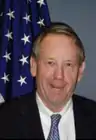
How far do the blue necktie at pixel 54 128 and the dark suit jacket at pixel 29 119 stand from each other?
0.04m

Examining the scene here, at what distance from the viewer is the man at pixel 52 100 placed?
1587 mm

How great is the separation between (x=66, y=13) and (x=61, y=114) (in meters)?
1.28

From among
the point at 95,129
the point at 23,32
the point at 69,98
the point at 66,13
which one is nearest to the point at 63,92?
the point at 69,98

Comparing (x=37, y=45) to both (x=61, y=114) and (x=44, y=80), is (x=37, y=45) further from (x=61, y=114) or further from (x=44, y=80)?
(x=61, y=114)

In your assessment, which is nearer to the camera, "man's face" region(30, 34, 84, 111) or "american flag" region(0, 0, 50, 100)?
"man's face" region(30, 34, 84, 111)

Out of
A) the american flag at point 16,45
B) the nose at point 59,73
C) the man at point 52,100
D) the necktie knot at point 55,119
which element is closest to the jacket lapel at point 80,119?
the man at point 52,100

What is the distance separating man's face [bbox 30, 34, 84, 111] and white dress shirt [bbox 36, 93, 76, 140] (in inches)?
1.1

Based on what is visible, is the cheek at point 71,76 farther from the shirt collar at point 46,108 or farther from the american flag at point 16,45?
the american flag at point 16,45

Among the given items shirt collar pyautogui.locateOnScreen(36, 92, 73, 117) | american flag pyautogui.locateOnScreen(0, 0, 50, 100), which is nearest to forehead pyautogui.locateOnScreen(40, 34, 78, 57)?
shirt collar pyautogui.locateOnScreen(36, 92, 73, 117)

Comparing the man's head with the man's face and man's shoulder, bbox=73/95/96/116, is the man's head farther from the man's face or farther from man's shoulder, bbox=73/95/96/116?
man's shoulder, bbox=73/95/96/116

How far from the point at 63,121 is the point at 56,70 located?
0.27 metres

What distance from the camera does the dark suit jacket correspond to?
62.1 inches

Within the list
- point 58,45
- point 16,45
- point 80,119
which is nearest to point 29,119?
point 80,119

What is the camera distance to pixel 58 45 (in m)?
1.64
